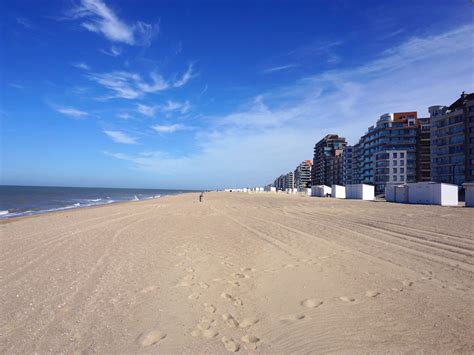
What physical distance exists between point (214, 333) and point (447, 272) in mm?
4826

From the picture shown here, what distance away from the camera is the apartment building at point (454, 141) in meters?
57.6

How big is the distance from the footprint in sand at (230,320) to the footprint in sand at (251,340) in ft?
0.92

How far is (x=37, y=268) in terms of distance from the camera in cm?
627

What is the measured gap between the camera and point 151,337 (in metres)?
3.33

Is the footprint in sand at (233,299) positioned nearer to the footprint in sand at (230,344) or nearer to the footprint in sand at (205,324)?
the footprint in sand at (205,324)

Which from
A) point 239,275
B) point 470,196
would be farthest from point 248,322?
point 470,196

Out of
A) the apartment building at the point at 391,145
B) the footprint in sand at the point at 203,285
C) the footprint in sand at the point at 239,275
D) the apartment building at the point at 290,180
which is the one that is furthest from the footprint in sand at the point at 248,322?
the apartment building at the point at 290,180

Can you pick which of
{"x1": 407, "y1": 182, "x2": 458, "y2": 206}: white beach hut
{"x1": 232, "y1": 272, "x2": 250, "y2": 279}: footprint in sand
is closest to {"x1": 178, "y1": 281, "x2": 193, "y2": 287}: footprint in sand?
{"x1": 232, "y1": 272, "x2": 250, "y2": 279}: footprint in sand

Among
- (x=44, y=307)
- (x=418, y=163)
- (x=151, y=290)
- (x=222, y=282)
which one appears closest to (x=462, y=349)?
(x=222, y=282)

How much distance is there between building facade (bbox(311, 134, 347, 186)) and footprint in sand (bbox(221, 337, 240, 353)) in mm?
120464

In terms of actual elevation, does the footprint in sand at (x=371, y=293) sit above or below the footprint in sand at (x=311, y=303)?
above

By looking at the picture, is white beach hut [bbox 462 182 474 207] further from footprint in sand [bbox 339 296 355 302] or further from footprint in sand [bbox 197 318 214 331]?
footprint in sand [bbox 197 318 214 331]

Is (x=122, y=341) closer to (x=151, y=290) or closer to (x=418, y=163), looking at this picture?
(x=151, y=290)

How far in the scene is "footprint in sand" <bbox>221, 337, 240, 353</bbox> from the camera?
120 inches
